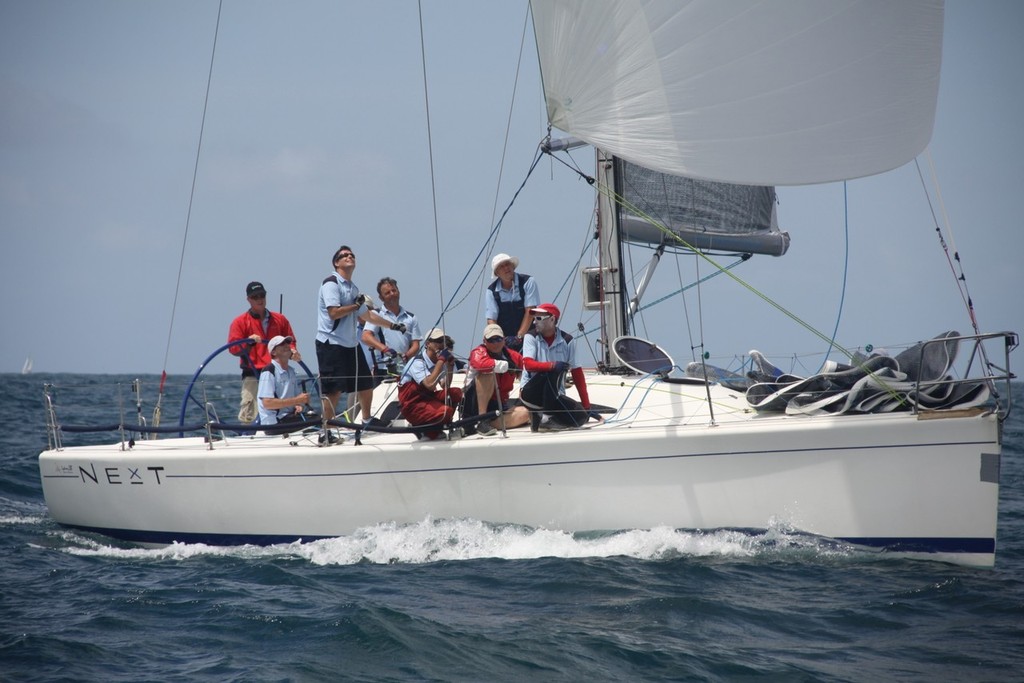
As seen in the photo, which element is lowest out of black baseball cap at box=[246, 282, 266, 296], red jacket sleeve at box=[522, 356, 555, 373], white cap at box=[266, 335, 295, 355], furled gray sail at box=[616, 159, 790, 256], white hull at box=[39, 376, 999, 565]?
white hull at box=[39, 376, 999, 565]

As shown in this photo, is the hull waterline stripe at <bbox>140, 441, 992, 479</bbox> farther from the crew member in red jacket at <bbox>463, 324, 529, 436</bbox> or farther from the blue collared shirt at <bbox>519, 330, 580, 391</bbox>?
the blue collared shirt at <bbox>519, 330, 580, 391</bbox>

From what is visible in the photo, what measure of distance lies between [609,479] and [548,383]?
35.5 inches

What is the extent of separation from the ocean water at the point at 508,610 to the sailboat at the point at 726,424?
8.4 inches

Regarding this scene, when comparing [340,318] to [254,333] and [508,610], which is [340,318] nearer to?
[254,333]

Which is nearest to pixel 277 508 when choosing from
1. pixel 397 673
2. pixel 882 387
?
pixel 397 673

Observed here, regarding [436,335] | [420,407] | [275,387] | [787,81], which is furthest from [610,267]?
[275,387]

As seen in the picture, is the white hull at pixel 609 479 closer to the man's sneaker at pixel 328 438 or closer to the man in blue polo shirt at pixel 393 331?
the man's sneaker at pixel 328 438

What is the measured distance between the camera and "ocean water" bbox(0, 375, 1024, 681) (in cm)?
470

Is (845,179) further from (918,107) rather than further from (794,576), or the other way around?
(794,576)

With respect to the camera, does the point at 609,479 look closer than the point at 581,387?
Yes

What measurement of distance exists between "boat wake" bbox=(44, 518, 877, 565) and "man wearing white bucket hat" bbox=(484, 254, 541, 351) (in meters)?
1.79

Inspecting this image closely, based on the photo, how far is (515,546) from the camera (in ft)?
22.0

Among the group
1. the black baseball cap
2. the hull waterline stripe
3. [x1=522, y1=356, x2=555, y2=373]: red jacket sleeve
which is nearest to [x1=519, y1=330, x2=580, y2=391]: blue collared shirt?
[x1=522, y1=356, x2=555, y2=373]: red jacket sleeve

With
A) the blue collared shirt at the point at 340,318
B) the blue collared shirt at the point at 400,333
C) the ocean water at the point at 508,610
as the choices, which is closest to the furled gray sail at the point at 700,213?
the blue collared shirt at the point at 400,333
